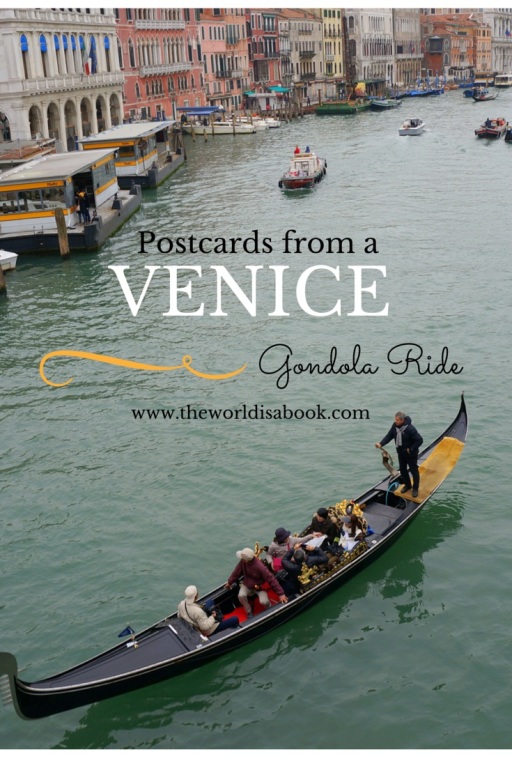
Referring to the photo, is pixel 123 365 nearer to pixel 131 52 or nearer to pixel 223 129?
pixel 223 129

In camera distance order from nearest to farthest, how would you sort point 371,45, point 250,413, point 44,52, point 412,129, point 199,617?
1. point 199,617
2. point 250,413
3. point 44,52
4. point 412,129
5. point 371,45

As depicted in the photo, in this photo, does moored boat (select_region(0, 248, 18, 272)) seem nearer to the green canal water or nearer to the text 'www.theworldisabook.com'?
the green canal water

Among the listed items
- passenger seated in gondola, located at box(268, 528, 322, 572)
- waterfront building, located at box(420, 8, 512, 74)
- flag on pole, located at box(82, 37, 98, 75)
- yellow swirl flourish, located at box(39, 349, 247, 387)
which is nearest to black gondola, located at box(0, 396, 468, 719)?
passenger seated in gondola, located at box(268, 528, 322, 572)

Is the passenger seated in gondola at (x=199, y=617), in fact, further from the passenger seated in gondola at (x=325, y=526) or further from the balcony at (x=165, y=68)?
the balcony at (x=165, y=68)

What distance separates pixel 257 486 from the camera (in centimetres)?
1094

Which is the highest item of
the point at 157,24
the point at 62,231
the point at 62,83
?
the point at 157,24

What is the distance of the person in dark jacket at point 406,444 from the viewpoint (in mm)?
9500

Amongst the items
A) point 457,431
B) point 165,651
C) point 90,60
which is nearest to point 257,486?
point 457,431

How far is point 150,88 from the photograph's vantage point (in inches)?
2258

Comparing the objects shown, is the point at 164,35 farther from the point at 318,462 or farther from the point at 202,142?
the point at 318,462

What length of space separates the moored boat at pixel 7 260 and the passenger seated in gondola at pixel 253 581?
51.3 ft

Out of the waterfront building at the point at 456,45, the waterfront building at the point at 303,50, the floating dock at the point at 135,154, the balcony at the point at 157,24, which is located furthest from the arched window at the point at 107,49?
the waterfront building at the point at 456,45

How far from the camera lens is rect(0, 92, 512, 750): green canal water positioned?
7.34m

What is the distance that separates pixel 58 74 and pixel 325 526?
126ft
